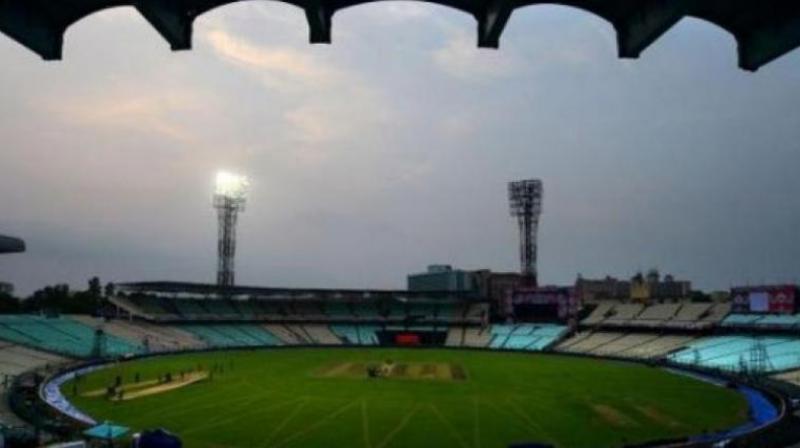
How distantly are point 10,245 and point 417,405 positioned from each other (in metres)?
36.3

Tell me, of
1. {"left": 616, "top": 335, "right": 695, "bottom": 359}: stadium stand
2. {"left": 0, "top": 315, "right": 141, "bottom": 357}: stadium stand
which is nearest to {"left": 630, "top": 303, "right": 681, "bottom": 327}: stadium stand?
{"left": 616, "top": 335, "right": 695, "bottom": 359}: stadium stand

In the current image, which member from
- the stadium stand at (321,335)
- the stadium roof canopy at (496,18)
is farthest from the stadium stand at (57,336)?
the stadium roof canopy at (496,18)

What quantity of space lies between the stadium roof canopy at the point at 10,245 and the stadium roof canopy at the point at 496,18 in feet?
8.09

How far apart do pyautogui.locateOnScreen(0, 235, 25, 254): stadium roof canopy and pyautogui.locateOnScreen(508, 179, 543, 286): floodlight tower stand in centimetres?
9668

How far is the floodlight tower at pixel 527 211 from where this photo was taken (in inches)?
4053

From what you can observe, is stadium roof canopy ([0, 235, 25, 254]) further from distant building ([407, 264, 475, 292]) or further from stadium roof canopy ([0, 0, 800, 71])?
distant building ([407, 264, 475, 292])

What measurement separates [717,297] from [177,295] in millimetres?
92491

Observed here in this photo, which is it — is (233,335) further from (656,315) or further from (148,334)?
(656,315)

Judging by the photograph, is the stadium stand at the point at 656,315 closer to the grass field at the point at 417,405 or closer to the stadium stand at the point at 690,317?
the stadium stand at the point at 690,317

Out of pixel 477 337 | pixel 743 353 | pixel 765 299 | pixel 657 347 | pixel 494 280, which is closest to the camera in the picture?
pixel 743 353

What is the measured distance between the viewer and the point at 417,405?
141ft

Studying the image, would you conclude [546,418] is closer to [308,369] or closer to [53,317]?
[308,369]

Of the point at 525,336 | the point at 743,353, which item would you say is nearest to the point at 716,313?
the point at 743,353

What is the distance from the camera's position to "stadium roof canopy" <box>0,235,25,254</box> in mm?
8555
